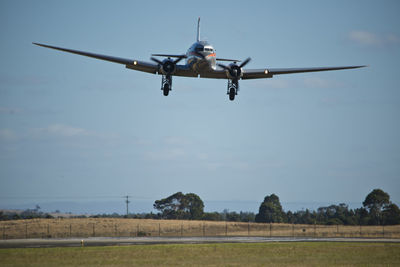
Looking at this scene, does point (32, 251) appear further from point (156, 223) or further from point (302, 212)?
point (302, 212)

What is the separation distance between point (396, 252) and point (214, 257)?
61.6 ft

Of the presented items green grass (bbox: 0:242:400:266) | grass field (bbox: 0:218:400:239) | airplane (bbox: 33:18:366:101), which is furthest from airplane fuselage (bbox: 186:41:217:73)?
grass field (bbox: 0:218:400:239)

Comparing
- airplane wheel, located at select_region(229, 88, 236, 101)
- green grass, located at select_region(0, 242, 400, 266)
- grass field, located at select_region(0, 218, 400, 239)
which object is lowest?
grass field, located at select_region(0, 218, 400, 239)

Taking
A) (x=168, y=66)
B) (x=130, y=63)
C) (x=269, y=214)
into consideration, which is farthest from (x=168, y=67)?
(x=269, y=214)

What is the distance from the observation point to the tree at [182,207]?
15688cm

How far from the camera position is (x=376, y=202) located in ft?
449

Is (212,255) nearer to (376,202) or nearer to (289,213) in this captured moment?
(376,202)

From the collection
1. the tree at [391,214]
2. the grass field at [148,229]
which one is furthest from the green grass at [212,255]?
the tree at [391,214]

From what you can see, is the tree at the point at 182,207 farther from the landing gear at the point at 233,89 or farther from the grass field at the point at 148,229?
the landing gear at the point at 233,89

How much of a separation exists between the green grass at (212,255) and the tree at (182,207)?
9620 cm

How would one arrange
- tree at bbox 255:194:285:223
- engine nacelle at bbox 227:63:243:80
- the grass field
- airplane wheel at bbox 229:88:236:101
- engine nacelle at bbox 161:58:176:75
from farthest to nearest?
1. tree at bbox 255:194:285:223
2. the grass field
3. airplane wheel at bbox 229:88:236:101
4. engine nacelle at bbox 161:58:176:75
5. engine nacelle at bbox 227:63:243:80

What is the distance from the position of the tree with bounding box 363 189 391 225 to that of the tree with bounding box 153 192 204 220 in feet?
147

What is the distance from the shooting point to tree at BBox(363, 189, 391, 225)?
135 m

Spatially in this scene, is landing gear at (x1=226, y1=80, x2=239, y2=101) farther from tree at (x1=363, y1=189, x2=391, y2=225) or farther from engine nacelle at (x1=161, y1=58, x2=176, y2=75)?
tree at (x1=363, y1=189, x2=391, y2=225)
